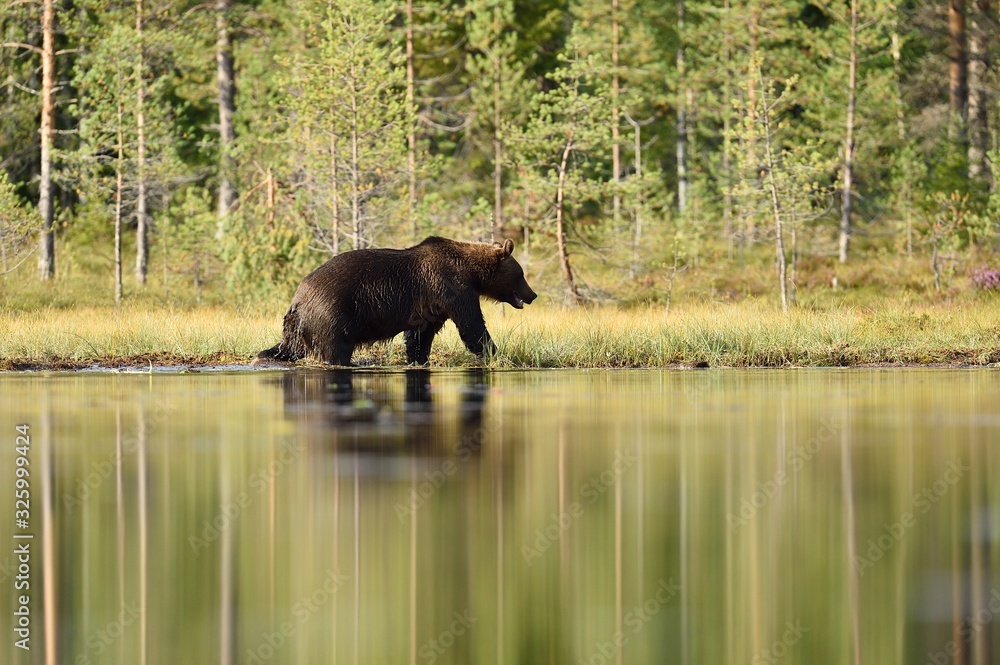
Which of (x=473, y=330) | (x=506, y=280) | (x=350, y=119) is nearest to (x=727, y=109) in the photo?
(x=350, y=119)

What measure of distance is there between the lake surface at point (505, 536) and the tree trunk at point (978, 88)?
3178 cm

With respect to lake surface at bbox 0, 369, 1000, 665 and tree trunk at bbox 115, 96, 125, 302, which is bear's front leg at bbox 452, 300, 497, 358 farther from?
tree trunk at bbox 115, 96, 125, 302

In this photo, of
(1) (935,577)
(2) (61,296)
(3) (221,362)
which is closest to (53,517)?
(1) (935,577)

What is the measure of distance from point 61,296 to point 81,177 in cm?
314

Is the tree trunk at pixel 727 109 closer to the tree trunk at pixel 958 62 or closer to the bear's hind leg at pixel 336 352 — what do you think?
the tree trunk at pixel 958 62

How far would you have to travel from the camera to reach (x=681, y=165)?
163 ft

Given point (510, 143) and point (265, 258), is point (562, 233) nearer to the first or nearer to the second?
point (510, 143)

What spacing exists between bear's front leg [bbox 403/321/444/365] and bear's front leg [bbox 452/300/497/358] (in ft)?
1.35

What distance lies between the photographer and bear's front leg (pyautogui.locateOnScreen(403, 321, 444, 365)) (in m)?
19.2

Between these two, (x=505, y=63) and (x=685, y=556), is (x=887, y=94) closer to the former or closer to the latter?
(x=505, y=63)

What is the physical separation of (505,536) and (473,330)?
36.6 ft

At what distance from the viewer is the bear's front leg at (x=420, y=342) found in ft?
63.1

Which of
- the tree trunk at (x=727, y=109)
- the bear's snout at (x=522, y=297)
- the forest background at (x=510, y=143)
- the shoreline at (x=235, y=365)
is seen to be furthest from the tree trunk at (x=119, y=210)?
the tree trunk at (x=727, y=109)

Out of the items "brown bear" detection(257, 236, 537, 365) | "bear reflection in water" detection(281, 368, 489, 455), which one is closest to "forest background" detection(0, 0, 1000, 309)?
"brown bear" detection(257, 236, 537, 365)
